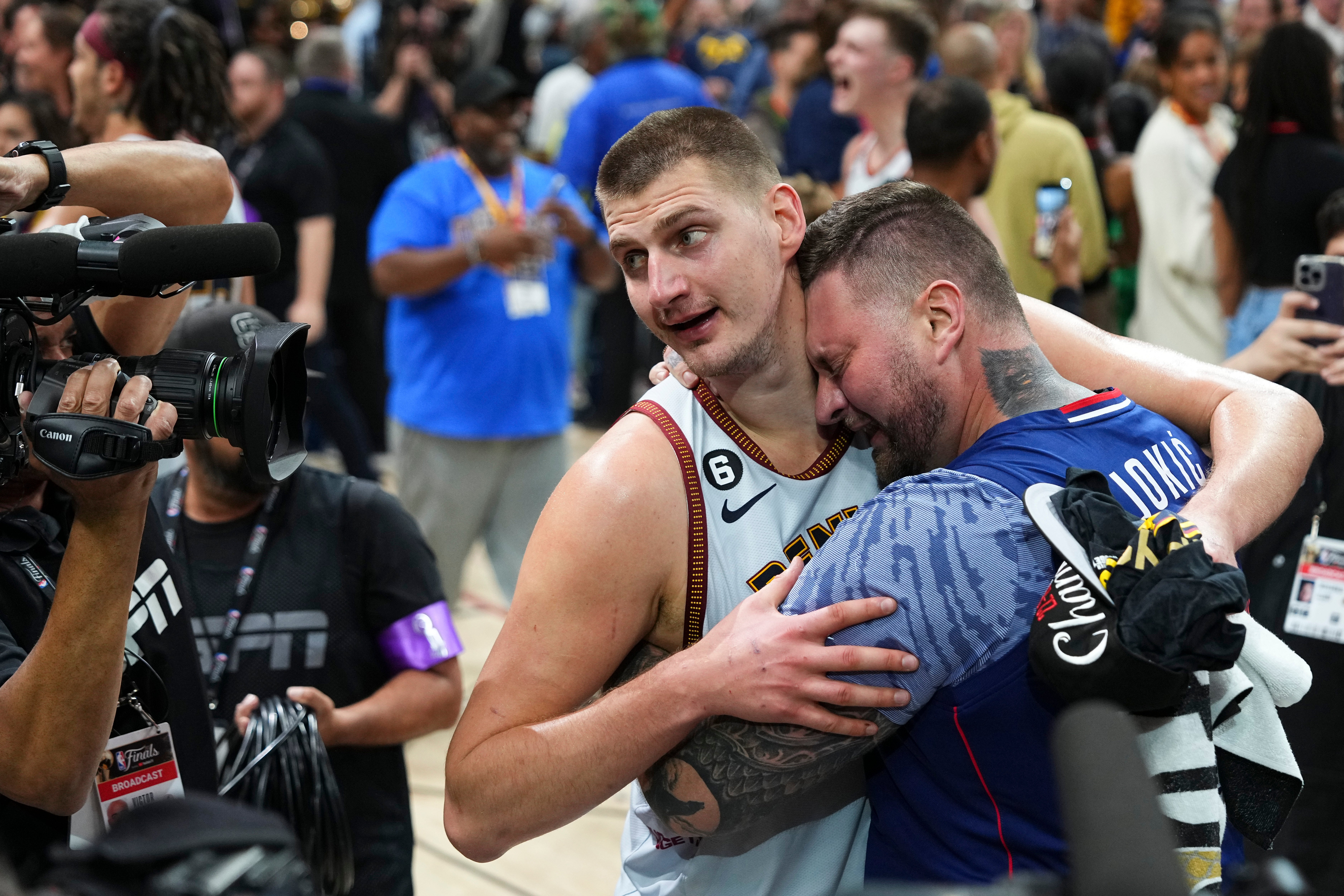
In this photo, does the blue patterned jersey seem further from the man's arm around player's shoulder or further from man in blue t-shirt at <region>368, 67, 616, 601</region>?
man in blue t-shirt at <region>368, 67, 616, 601</region>

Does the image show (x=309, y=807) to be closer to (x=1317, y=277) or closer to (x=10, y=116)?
(x=1317, y=277)

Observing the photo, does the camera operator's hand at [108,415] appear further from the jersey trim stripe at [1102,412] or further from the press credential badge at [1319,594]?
the press credential badge at [1319,594]

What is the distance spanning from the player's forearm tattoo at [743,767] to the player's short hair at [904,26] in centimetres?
368

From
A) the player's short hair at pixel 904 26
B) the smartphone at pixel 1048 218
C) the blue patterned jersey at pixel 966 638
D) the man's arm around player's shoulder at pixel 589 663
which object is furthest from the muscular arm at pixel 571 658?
the player's short hair at pixel 904 26

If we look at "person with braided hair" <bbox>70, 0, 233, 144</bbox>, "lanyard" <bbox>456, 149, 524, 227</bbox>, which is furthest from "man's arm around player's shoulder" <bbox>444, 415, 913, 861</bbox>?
"lanyard" <bbox>456, 149, 524, 227</bbox>

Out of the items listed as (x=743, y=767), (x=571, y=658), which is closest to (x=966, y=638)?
(x=743, y=767)

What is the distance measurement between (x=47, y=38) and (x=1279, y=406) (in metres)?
4.47

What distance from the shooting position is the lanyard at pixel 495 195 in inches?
189

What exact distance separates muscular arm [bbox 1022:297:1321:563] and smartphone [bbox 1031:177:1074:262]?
205cm

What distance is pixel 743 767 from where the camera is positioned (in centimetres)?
165

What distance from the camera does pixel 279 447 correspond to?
1783 millimetres

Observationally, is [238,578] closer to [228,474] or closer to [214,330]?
[228,474]

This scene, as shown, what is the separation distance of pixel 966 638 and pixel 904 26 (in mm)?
3743

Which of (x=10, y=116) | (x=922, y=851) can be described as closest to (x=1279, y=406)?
(x=922, y=851)
